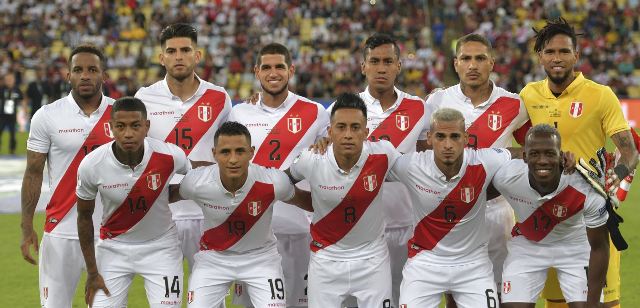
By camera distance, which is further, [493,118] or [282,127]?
[282,127]

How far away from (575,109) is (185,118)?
300 cm

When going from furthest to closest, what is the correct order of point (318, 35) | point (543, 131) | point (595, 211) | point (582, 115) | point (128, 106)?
point (318, 35)
point (582, 115)
point (128, 106)
point (595, 211)
point (543, 131)

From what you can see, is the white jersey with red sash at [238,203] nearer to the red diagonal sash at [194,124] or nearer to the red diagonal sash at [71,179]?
the red diagonal sash at [194,124]

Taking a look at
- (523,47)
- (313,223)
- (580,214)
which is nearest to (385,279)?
(313,223)

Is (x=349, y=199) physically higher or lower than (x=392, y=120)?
lower

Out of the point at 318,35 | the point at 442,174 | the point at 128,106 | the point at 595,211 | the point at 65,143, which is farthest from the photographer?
the point at 318,35

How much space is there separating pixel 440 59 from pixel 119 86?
31.6 feet

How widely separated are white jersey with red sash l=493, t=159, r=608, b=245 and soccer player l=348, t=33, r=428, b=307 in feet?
3.05

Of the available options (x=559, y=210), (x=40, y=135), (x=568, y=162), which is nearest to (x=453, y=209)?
(x=559, y=210)

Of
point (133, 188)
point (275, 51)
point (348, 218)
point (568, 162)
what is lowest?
point (348, 218)

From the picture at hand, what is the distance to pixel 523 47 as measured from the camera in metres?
28.1

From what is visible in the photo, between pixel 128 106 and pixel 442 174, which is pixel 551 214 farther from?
pixel 128 106

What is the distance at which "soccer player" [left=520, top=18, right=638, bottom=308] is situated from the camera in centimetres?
686

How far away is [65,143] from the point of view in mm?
6766
